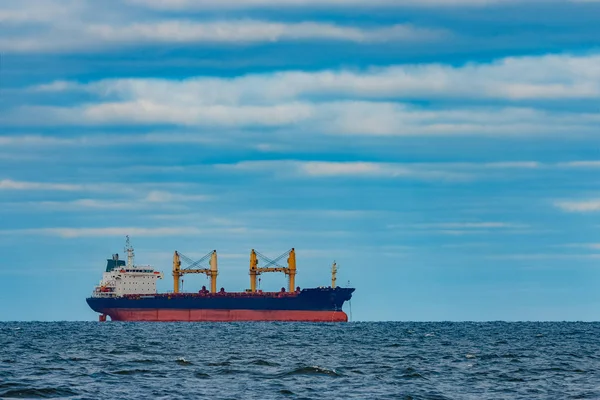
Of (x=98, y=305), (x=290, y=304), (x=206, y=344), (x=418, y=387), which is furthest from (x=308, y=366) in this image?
(x=98, y=305)

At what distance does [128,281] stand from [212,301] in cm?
2416

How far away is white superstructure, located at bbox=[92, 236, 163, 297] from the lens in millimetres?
174375

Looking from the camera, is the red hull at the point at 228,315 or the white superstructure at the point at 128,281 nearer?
the red hull at the point at 228,315

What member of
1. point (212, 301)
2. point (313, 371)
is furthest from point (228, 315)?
point (313, 371)

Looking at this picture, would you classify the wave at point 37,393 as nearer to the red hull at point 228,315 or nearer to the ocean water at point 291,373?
the ocean water at point 291,373

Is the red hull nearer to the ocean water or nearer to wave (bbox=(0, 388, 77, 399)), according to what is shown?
the ocean water

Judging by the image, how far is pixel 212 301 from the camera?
158375mm

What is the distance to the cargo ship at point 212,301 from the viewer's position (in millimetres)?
155250

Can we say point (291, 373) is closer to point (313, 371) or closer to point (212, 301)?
point (313, 371)

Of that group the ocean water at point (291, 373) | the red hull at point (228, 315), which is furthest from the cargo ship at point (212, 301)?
the ocean water at point (291, 373)

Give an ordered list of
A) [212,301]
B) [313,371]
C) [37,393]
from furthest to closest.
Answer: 1. [212,301]
2. [313,371]
3. [37,393]

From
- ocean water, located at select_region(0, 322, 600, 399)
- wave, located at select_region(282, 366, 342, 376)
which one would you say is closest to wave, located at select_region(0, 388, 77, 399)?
ocean water, located at select_region(0, 322, 600, 399)

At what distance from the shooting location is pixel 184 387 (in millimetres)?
37938

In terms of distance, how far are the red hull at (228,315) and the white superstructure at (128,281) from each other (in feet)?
28.2
